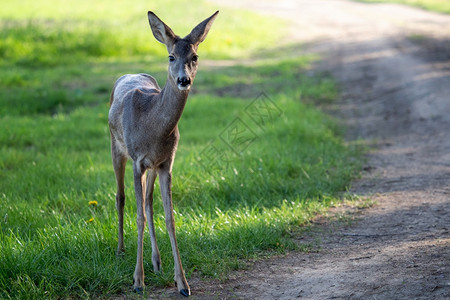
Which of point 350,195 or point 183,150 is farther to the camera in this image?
point 183,150

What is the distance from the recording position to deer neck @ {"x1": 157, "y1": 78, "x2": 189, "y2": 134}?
4363 mm

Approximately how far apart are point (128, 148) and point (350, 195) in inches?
115

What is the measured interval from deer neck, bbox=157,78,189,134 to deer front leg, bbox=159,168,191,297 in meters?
0.39

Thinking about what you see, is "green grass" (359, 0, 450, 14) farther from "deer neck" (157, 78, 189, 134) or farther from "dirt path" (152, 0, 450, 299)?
"deer neck" (157, 78, 189, 134)

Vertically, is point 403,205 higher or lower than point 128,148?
lower

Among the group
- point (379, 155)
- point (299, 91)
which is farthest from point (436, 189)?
point (299, 91)

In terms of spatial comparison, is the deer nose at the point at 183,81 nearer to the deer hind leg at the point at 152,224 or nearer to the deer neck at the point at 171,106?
the deer neck at the point at 171,106

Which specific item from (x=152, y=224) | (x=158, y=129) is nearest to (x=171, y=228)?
(x=152, y=224)

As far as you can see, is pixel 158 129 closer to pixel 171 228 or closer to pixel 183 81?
pixel 183 81

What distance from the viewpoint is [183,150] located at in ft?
26.7

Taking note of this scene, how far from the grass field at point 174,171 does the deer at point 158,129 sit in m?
0.28

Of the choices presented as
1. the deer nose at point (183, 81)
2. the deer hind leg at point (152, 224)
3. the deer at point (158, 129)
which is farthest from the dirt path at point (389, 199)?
the deer nose at point (183, 81)

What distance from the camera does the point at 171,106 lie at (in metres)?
4.41

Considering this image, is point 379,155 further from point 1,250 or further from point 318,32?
point 318,32
